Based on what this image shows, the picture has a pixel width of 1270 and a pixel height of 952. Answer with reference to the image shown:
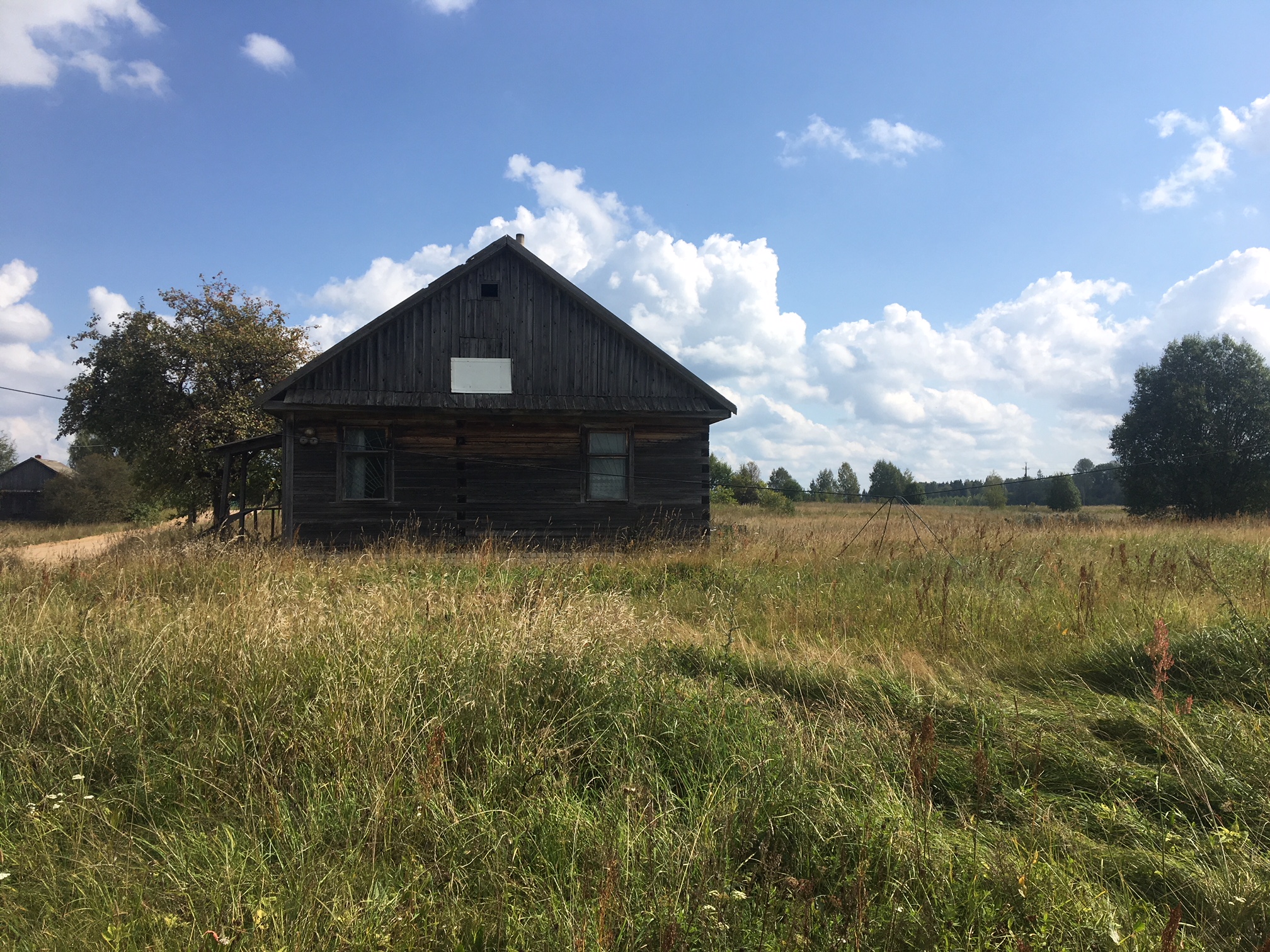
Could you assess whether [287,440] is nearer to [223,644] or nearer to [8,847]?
[223,644]

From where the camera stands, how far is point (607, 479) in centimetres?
1380

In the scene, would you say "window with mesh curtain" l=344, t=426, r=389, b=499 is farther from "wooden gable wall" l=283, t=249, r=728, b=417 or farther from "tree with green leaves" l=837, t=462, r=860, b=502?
"tree with green leaves" l=837, t=462, r=860, b=502

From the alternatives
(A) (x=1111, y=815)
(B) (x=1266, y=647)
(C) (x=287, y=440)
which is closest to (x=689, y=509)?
(C) (x=287, y=440)

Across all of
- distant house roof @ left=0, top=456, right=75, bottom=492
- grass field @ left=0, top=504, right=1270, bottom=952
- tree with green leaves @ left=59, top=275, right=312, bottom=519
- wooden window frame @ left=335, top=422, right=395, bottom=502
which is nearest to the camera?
grass field @ left=0, top=504, right=1270, bottom=952

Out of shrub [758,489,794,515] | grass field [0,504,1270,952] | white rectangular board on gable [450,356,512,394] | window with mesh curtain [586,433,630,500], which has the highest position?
white rectangular board on gable [450,356,512,394]

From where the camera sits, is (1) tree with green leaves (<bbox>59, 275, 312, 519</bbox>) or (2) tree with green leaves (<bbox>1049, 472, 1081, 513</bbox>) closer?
(1) tree with green leaves (<bbox>59, 275, 312, 519</bbox>)

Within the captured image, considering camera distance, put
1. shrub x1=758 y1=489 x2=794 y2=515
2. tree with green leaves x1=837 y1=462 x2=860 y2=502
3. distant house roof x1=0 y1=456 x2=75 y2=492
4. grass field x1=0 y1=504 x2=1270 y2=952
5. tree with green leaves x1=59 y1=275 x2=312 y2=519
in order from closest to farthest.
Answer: grass field x1=0 y1=504 x2=1270 y2=952
tree with green leaves x1=59 y1=275 x2=312 y2=519
shrub x1=758 y1=489 x2=794 y2=515
distant house roof x1=0 y1=456 x2=75 y2=492
tree with green leaves x1=837 y1=462 x2=860 y2=502

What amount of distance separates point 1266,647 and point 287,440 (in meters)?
13.5

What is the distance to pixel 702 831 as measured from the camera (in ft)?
8.36

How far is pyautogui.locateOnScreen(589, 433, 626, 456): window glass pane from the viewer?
13.8 m

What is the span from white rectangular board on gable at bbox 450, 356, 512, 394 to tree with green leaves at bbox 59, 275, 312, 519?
43.1 feet

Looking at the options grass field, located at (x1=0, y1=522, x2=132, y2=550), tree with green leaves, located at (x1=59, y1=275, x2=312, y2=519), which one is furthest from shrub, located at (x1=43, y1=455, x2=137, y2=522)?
tree with green leaves, located at (x1=59, y1=275, x2=312, y2=519)

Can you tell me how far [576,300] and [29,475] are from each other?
192 ft

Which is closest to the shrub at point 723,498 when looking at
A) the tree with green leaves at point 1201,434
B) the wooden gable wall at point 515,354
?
the tree with green leaves at point 1201,434
